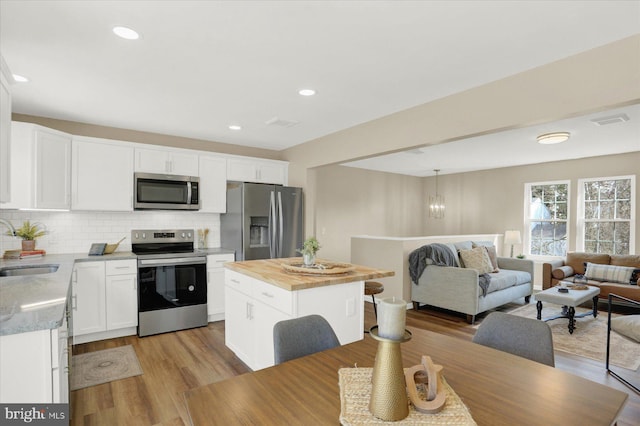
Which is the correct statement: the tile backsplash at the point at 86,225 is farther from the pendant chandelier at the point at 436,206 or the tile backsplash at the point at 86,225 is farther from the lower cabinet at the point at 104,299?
the pendant chandelier at the point at 436,206

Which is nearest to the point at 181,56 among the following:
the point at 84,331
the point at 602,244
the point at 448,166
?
the point at 84,331

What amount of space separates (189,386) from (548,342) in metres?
2.55

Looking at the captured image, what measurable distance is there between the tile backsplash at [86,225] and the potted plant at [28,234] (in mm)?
77

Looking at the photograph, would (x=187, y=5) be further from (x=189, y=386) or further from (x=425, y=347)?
(x=189, y=386)

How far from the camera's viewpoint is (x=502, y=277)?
500 centimetres

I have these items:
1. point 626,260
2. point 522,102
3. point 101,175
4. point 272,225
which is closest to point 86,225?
point 101,175

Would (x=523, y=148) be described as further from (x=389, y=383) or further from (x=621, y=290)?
(x=389, y=383)

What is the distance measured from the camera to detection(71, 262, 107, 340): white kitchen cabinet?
11.5ft

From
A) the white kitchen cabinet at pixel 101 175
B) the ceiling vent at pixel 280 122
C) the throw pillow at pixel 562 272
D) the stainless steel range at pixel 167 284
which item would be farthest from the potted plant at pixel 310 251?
the throw pillow at pixel 562 272

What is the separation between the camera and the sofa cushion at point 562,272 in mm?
5484

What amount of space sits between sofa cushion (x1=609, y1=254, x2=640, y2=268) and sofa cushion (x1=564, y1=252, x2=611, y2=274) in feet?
0.28

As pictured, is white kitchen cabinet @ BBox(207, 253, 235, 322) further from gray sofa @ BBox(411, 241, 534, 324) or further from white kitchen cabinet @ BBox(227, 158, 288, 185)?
gray sofa @ BBox(411, 241, 534, 324)

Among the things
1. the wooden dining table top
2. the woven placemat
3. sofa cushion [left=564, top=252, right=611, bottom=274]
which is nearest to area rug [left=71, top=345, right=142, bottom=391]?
the wooden dining table top

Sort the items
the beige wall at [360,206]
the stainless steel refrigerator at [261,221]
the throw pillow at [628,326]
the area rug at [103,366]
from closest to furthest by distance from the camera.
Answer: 1. the throw pillow at [628,326]
2. the area rug at [103,366]
3. the stainless steel refrigerator at [261,221]
4. the beige wall at [360,206]
